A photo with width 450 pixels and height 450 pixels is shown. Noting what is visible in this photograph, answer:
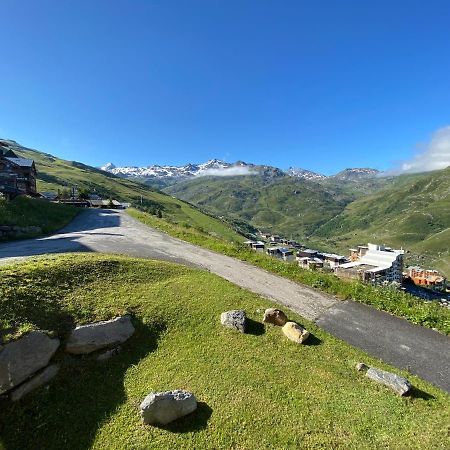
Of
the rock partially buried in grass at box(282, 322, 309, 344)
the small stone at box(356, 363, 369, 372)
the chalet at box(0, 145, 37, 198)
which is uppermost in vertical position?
the chalet at box(0, 145, 37, 198)

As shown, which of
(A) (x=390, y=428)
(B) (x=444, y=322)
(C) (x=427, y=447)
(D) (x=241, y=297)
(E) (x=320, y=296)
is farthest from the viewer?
(E) (x=320, y=296)

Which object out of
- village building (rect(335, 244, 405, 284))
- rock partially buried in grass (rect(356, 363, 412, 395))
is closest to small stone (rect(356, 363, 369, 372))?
rock partially buried in grass (rect(356, 363, 412, 395))

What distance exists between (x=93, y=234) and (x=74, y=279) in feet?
74.7

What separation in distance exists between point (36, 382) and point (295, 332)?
36.9ft

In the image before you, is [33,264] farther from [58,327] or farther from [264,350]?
[264,350]

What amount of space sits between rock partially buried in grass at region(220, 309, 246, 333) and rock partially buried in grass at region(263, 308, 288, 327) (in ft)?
4.45

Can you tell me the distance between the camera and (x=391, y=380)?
41.0ft

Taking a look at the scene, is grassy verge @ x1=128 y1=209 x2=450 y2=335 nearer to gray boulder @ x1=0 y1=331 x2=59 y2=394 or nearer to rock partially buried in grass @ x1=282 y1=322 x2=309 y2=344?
rock partially buried in grass @ x1=282 y1=322 x2=309 y2=344

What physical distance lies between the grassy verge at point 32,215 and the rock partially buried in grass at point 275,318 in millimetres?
30531

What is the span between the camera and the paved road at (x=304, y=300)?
1527cm

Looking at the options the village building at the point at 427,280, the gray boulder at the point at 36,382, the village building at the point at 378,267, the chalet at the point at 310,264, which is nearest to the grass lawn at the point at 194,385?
the gray boulder at the point at 36,382

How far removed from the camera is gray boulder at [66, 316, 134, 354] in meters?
13.0

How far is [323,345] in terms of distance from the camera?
15375mm

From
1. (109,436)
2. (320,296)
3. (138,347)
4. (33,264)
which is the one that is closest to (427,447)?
(109,436)
